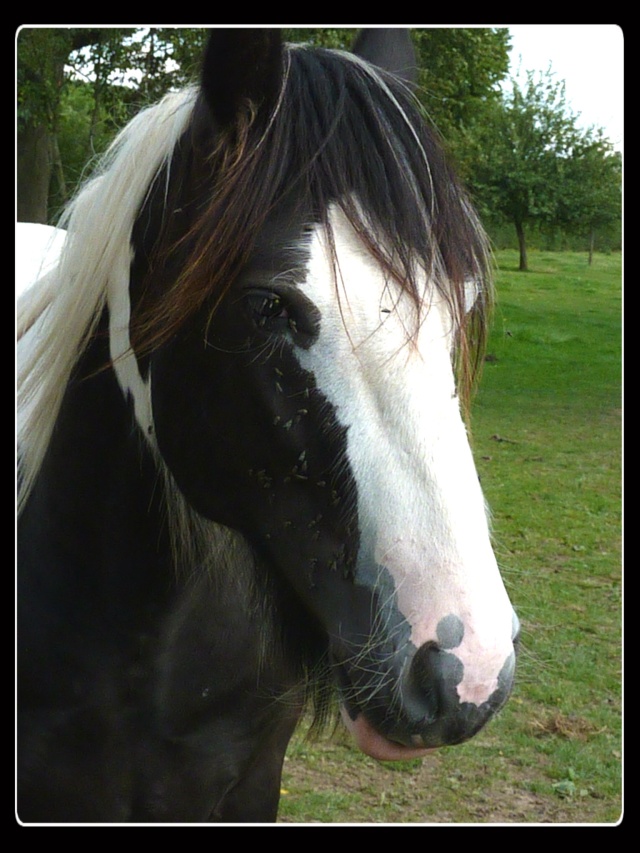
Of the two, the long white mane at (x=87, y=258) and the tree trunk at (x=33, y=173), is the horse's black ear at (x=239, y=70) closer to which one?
the long white mane at (x=87, y=258)

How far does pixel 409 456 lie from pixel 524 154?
4.02 m

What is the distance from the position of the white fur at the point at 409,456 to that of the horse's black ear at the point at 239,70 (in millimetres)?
325

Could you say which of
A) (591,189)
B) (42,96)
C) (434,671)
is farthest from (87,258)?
(42,96)

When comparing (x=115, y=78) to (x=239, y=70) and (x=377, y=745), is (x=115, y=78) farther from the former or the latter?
(x=377, y=745)

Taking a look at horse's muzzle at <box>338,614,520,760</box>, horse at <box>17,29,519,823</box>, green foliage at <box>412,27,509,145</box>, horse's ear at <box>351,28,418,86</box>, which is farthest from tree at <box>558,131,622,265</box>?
horse's muzzle at <box>338,614,520,760</box>

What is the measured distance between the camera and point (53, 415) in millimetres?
1837

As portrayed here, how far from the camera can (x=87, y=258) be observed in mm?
1704

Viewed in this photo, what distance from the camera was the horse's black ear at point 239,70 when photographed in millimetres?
1423

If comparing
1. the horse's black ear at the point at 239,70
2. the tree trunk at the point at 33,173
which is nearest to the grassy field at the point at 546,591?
the horse's black ear at the point at 239,70

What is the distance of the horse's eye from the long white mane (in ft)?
1.32

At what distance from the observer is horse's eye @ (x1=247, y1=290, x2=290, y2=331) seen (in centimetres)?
134

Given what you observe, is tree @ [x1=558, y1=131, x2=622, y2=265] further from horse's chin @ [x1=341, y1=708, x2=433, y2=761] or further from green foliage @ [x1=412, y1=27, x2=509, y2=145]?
horse's chin @ [x1=341, y1=708, x2=433, y2=761]

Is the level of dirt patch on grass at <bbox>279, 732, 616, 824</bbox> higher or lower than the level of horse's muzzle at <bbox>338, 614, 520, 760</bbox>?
lower

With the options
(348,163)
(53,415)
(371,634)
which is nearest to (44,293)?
(53,415)
